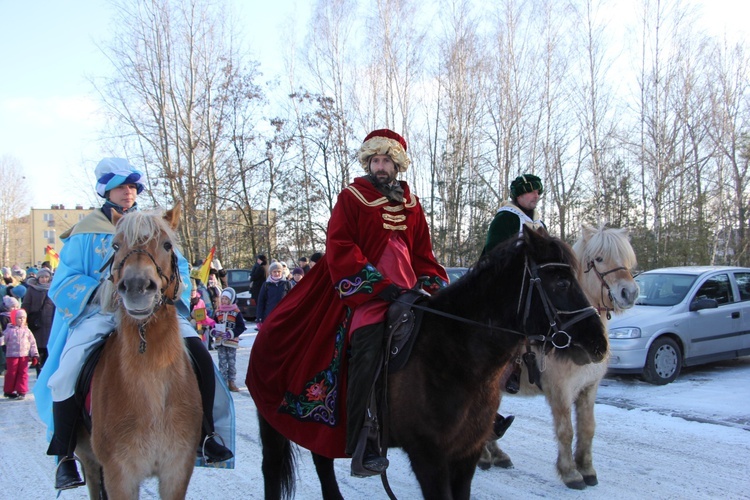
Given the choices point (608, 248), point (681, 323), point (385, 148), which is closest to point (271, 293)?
point (608, 248)

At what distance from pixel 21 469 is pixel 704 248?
20.4 meters

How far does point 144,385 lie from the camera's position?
120 inches

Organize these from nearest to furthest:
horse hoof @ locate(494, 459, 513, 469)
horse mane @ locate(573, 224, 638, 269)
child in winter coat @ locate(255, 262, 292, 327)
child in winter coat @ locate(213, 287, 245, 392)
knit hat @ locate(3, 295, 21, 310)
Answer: horse mane @ locate(573, 224, 638, 269), horse hoof @ locate(494, 459, 513, 469), child in winter coat @ locate(213, 287, 245, 392), knit hat @ locate(3, 295, 21, 310), child in winter coat @ locate(255, 262, 292, 327)

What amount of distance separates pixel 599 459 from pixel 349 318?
3.28 metres

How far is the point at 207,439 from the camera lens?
346 centimetres

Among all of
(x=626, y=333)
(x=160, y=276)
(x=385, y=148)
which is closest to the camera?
(x=160, y=276)

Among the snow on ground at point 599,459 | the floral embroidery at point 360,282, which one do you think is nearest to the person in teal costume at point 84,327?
the floral embroidery at point 360,282

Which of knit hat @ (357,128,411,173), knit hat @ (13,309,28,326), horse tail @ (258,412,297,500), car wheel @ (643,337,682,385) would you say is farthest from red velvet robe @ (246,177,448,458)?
knit hat @ (13,309,28,326)

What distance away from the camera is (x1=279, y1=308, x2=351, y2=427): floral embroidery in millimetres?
3521

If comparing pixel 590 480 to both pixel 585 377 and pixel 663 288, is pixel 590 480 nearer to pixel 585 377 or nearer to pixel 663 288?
pixel 585 377

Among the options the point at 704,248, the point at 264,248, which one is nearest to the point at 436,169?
the point at 264,248

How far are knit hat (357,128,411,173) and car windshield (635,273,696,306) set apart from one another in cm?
685

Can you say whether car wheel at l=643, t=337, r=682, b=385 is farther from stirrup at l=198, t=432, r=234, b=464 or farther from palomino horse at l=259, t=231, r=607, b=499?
stirrup at l=198, t=432, r=234, b=464

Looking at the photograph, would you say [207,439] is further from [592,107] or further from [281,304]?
[592,107]
